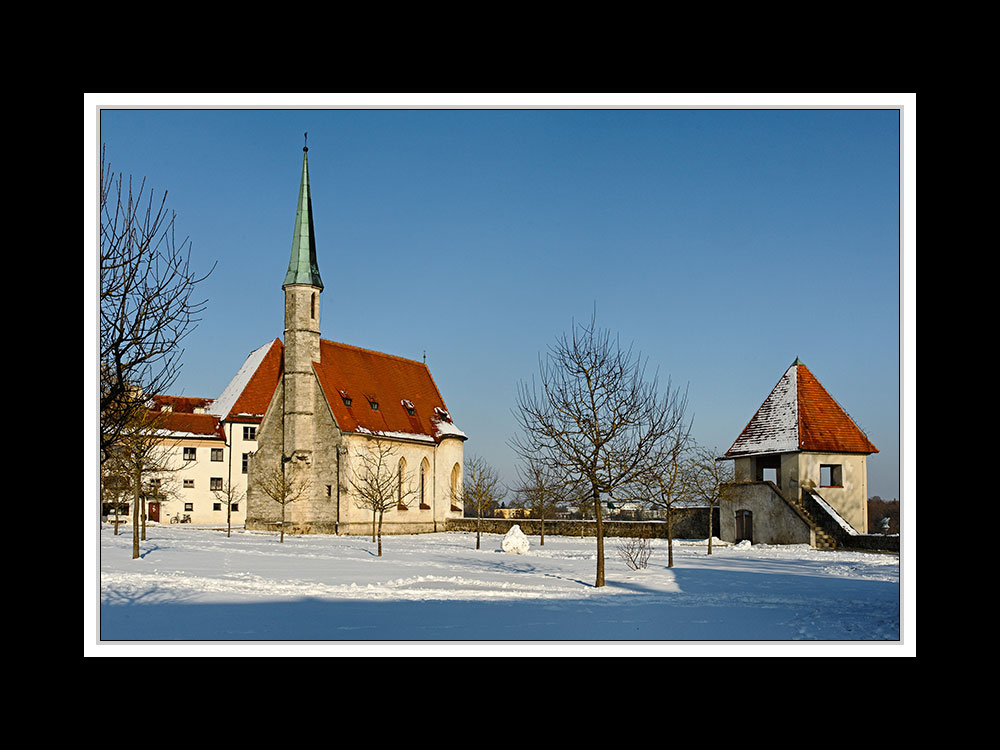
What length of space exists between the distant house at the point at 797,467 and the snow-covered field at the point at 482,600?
5815 millimetres

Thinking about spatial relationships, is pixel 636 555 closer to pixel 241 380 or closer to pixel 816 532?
pixel 816 532

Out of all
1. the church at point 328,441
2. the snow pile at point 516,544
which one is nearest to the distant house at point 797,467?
the snow pile at point 516,544

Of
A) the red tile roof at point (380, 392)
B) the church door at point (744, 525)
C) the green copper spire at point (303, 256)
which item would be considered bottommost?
the church door at point (744, 525)

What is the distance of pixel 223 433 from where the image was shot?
56.3m

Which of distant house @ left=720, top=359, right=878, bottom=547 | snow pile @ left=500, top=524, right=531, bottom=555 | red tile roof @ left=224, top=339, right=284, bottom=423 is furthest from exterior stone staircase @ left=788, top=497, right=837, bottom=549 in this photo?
red tile roof @ left=224, top=339, right=284, bottom=423

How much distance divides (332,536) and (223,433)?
1789 cm

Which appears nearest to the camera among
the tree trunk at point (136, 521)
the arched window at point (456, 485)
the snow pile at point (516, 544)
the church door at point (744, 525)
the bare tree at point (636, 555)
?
the bare tree at point (636, 555)

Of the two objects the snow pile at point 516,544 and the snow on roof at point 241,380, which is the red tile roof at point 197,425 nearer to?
the snow on roof at point 241,380

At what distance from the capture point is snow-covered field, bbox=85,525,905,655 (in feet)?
37.6

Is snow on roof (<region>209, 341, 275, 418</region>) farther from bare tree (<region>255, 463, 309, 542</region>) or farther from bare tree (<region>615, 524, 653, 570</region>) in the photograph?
bare tree (<region>615, 524, 653, 570</region>)

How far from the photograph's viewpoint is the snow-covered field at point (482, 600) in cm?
1147

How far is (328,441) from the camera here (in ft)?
147

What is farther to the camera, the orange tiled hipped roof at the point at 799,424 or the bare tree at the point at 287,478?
the bare tree at the point at 287,478
